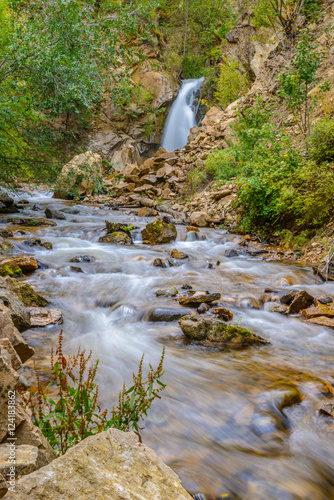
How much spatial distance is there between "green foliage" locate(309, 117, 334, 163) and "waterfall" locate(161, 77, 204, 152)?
15.1 m

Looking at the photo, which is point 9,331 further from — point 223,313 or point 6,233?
point 6,233

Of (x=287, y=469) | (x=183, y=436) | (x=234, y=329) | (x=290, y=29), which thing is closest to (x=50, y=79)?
(x=234, y=329)

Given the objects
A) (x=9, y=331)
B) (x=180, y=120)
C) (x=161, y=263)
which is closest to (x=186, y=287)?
(x=161, y=263)

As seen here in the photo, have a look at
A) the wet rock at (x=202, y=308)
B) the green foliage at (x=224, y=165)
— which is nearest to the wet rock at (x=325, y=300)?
the wet rock at (x=202, y=308)

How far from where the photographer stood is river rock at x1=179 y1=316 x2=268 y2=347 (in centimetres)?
360

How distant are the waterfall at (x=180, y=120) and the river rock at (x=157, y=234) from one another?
577 inches

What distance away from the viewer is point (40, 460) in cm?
113

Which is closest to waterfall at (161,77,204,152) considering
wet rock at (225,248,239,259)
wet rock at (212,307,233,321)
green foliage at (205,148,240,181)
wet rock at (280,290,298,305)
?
green foliage at (205,148,240,181)

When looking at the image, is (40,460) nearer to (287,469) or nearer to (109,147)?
(287,469)

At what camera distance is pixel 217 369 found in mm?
3113

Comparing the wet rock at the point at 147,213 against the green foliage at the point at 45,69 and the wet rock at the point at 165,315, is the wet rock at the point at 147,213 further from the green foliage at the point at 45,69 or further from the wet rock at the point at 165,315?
the wet rock at the point at 165,315

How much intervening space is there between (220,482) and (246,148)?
391 inches

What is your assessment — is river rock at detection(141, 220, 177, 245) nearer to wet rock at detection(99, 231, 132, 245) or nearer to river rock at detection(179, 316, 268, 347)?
wet rock at detection(99, 231, 132, 245)

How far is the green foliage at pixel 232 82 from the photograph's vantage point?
57.0 ft
